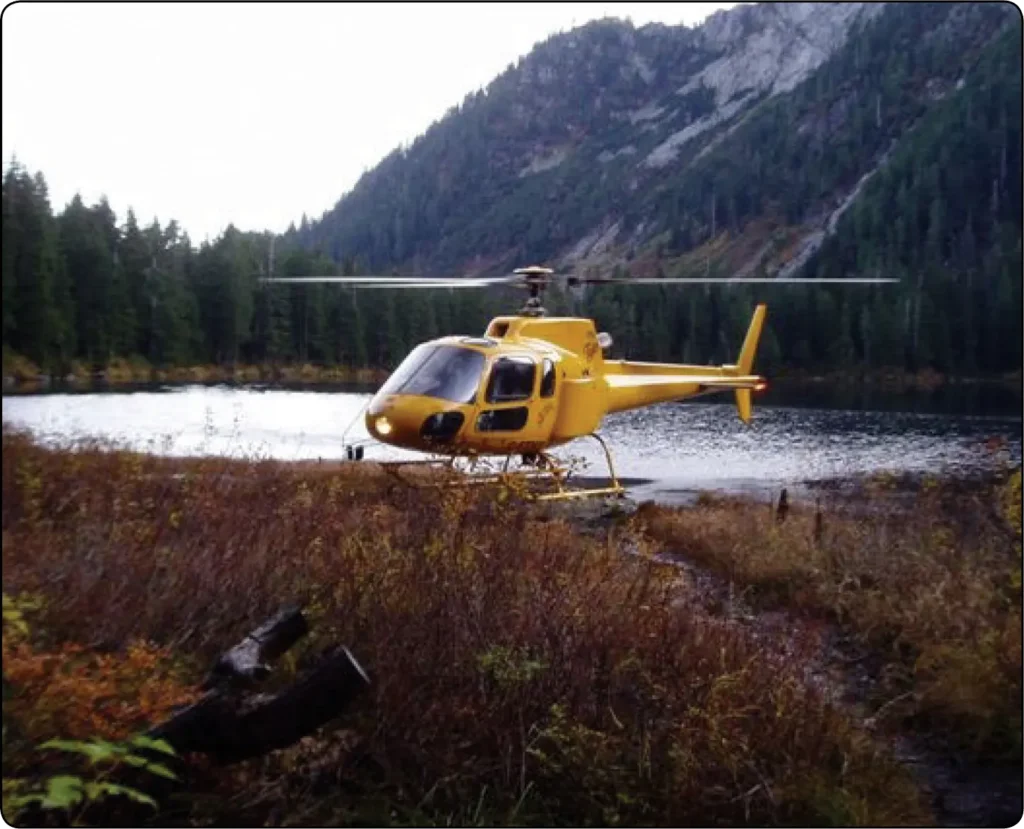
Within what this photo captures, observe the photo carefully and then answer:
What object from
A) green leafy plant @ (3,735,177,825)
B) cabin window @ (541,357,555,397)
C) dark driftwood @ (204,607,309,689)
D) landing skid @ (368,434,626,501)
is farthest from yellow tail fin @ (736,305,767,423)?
green leafy plant @ (3,735,177,825)

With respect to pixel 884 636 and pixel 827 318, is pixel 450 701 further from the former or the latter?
pixel 827 318

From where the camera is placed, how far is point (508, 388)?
10.2 m

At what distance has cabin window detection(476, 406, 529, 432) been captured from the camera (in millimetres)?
10148

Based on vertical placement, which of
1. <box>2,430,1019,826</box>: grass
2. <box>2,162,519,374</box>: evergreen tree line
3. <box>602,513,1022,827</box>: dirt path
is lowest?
<box>602,513,1022,827</box>: dirt path

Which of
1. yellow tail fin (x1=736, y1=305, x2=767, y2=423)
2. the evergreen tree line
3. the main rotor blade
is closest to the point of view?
the evergreen tree line

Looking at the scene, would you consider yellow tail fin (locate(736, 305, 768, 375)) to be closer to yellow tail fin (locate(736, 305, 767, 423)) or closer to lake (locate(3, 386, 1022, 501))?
yellow tail fin (locate(736, 305, 767, 423))

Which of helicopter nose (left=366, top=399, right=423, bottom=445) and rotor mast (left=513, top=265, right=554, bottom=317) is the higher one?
rotor mast (left=513, top=265, right=554, bottom=317)

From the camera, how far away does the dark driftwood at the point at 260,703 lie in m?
3.56

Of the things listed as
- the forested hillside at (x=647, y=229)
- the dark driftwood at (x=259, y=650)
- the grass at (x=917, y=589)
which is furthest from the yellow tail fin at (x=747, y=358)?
the dark driftwood at (x=259, y=650)

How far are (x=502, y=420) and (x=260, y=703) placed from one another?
6.71m

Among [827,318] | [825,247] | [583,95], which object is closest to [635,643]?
[827,318]

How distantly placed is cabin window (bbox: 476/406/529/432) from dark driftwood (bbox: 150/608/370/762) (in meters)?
6.44

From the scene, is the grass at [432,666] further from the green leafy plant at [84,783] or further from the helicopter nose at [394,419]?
the helicopter nose at [394,419]

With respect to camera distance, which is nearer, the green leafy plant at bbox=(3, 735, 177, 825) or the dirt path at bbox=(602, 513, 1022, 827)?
the green leafy plant at bbox=(3, 735, 177, 825)
